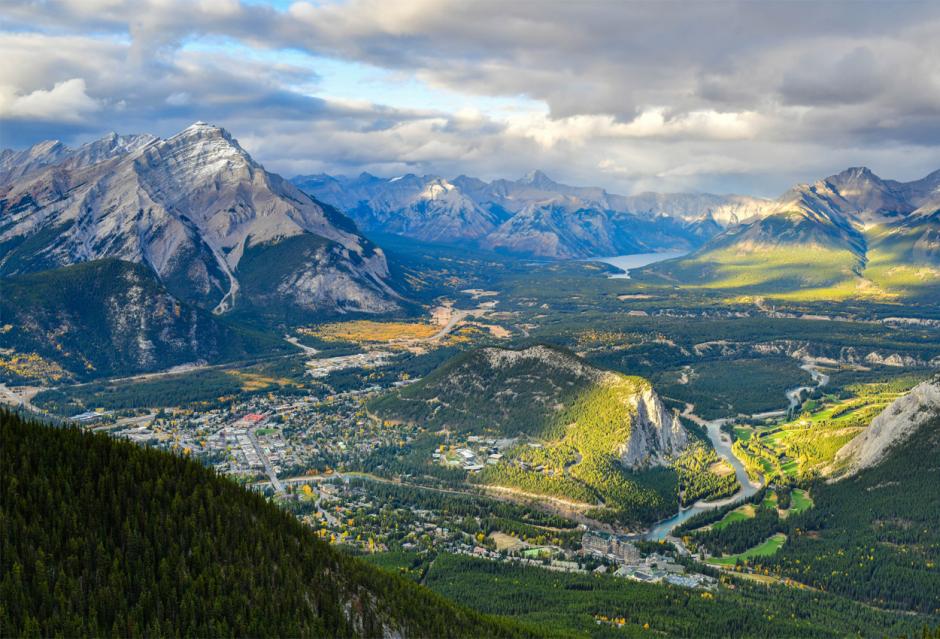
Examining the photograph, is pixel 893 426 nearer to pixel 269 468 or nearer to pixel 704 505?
pixel 704 505

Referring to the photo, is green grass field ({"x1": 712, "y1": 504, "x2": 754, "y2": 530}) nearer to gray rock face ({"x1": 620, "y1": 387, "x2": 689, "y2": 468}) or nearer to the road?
gray rock face ({"x1": 620, "y1": 387, "x2": 689, "y2": 468})

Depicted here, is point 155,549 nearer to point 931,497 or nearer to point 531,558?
point 531,558

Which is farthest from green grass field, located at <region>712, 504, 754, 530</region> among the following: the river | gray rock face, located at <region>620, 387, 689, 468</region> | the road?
the road

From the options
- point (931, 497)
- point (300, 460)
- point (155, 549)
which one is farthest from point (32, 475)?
point (931, 497)

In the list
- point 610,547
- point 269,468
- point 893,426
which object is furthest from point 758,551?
point 269,468

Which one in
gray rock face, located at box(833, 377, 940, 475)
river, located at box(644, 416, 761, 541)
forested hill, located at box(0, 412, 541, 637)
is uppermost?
forested hill, located at box(0, 412, 541, 637)

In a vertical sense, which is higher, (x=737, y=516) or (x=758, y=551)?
(x=737, y=516)

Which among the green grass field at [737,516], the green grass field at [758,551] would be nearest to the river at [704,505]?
the green grass field at [737,516]
